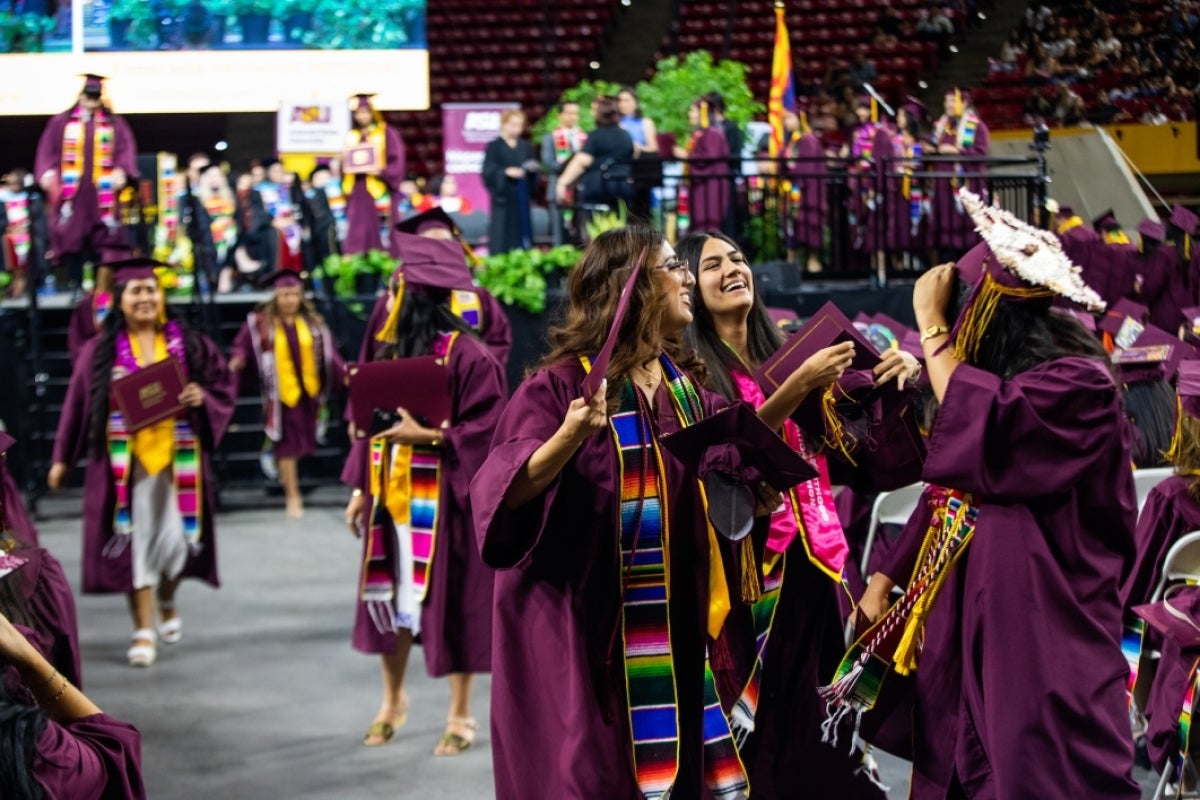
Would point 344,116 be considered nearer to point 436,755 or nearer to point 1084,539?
point 436,755

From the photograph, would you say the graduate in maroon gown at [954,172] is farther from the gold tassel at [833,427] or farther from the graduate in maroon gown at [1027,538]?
the graduate in maroon gown at [1027,538]

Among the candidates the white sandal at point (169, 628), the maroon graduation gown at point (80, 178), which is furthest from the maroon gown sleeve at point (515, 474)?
the maroon graduation gown at point (80, 178)

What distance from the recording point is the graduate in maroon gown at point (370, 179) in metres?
15.0

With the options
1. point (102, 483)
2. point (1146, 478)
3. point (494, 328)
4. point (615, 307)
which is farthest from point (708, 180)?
point (615, 307)

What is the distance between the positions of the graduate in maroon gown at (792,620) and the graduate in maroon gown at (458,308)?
2.34 meters

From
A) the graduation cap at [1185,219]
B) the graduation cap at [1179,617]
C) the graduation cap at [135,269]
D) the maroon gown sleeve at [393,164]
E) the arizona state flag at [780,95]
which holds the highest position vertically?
the arizona state flag at [780,95]

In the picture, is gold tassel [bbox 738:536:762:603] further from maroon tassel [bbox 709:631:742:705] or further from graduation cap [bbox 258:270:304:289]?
graduation cap [bbox 258:270:304:289]

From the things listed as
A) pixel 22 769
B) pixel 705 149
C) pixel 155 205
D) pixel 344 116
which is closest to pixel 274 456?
pixel 705 149

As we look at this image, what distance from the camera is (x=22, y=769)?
2.65 m

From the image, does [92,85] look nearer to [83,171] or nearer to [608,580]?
[83,171]

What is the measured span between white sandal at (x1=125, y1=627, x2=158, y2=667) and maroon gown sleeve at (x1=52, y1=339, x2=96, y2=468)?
2.81ft

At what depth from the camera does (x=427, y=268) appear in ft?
19.3

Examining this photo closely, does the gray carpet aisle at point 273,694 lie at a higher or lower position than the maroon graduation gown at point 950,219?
lower

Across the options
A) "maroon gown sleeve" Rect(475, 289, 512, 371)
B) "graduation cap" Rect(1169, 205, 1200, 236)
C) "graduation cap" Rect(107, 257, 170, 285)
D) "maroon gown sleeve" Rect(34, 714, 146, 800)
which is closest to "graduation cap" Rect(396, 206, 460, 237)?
"maroon gown sleeve" Rect(475, 289, 512, 371)
